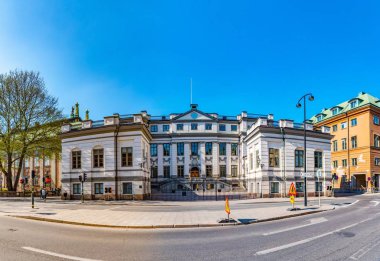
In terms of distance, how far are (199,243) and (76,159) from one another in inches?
1070

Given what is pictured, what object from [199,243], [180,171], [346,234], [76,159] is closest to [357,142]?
[180,171]

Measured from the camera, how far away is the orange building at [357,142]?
46.2 meters

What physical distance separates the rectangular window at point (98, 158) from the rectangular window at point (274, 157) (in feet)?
66.9

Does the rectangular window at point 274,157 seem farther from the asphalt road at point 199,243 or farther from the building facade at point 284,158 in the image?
the asphalt road at point 199,243

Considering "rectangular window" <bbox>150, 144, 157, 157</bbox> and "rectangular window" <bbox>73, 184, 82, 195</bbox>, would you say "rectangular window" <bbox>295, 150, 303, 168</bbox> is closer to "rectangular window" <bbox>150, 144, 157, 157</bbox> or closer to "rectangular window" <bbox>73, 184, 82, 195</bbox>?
"rectangular window" <bbox>73, 184, 82, 195</bbox>

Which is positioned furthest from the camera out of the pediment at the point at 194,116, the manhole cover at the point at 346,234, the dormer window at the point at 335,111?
the dormer window at the point at 335,111

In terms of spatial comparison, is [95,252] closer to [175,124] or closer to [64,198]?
[64,198]

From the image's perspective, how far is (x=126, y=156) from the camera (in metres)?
30.2

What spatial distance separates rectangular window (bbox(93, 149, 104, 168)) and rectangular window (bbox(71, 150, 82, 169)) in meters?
2.30

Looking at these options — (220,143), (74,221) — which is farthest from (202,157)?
(74,221)

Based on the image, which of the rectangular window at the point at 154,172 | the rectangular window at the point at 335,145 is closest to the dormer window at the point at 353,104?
the rectangular window at the point at 335,145

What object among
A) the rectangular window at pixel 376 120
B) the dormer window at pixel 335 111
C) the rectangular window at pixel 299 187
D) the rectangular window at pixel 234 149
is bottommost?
the rectangular window at pixel 299 187

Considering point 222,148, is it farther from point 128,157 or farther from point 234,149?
point 128,157

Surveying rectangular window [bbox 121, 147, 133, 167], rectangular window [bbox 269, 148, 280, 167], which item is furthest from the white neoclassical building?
rectangular window [bbox 269, 148, 280, 167]
